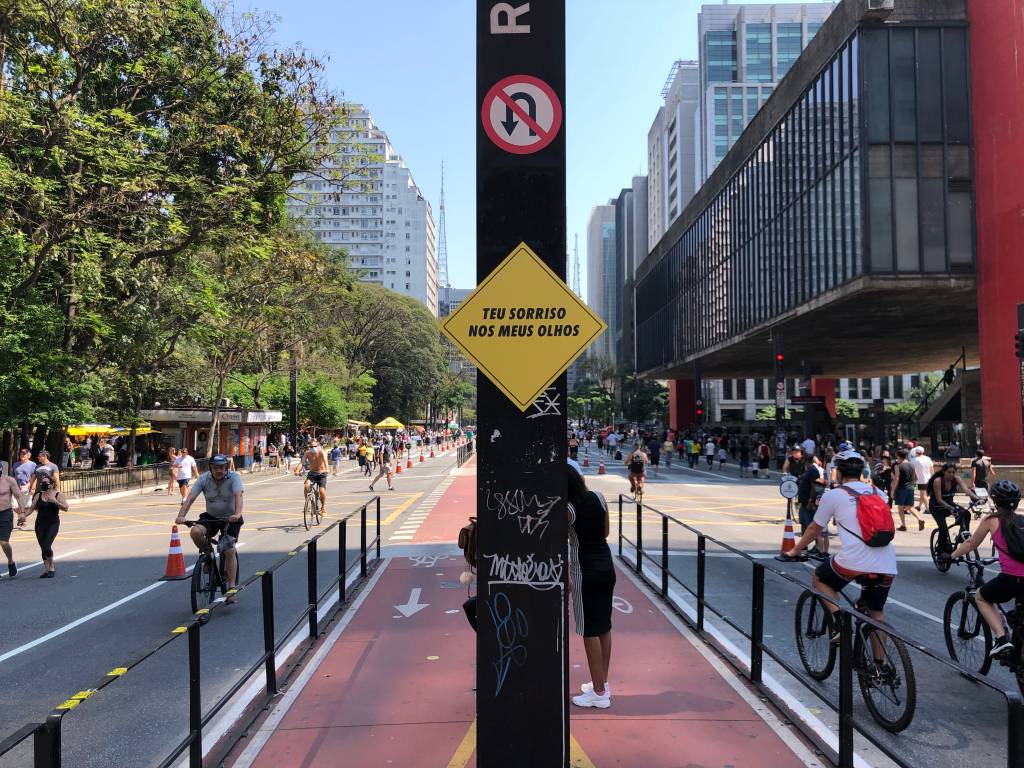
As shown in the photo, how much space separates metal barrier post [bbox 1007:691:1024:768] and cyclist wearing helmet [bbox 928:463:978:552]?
8.80m

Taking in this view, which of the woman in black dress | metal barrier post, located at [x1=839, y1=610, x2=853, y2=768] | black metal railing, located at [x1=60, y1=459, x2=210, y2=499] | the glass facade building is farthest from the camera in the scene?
the glass facade building

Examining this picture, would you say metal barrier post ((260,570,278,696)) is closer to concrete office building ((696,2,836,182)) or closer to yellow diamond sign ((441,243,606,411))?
yellow diamond sign ((441,243,606,411))

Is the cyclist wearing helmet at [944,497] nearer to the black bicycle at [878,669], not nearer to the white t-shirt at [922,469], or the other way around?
the white t-shirt at [922,469]

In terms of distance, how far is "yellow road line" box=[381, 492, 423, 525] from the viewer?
1642 cm

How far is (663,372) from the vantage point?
71.1 meters

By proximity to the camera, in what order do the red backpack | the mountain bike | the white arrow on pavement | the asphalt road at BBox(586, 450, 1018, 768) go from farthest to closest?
the mountain bike
the white arrow on pavement
the red backpack
the asphalt road at BBox(586, 450, 1018, 768)

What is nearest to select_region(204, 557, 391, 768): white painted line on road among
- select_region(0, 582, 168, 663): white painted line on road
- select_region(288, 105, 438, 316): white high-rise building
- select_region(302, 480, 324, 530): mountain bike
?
select_region(0, 582, 168, 663): white painted line on road

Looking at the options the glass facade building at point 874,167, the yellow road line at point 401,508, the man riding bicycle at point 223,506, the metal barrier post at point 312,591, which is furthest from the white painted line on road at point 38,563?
the glass facade building at point 874,167

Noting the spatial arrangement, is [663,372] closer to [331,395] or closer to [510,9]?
[331,395]

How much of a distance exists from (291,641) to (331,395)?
47.6 metres

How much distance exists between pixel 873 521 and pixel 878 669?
109cm

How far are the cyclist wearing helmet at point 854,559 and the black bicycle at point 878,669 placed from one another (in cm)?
18

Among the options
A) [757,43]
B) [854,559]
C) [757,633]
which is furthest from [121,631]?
[757,43]

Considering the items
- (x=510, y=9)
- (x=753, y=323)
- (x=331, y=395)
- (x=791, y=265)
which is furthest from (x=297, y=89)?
(x=331, y=395)
